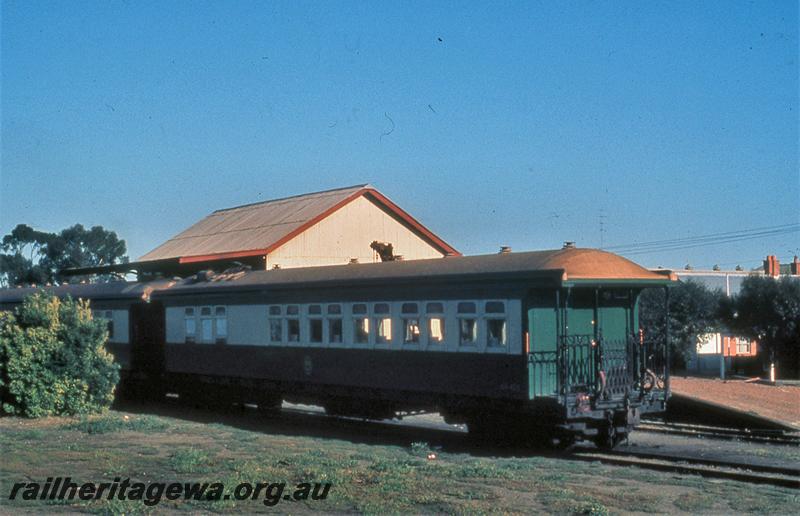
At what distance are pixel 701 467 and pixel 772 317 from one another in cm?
3145

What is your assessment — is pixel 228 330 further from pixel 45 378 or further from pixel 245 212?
pixel 245 212

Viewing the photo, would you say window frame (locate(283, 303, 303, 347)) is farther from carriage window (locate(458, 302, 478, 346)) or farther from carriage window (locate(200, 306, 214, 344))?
carriage window (locate(458, 302, 478, 346))

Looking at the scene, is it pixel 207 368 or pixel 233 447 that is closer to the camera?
pixel 233 447

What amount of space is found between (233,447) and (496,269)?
5128 millimetres

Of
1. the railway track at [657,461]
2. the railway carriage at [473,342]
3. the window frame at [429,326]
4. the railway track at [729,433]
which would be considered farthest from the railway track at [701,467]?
the railway track at [729,433]

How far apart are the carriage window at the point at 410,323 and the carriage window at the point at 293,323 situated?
3503 millimetres

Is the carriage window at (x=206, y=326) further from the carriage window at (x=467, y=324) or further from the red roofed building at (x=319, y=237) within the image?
the red roofed building at (x=319, y=237)

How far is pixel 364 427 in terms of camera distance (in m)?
20.0

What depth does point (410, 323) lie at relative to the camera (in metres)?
17.6

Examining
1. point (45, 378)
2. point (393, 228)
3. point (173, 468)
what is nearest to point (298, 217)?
point (393, 228)

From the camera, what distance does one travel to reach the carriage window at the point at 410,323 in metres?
17.4

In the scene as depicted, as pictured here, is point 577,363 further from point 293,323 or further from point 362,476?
point 293,323

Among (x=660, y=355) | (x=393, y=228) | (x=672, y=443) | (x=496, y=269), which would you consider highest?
(x=393, y=228)

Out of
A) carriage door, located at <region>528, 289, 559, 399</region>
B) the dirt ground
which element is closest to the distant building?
the dirt ground
